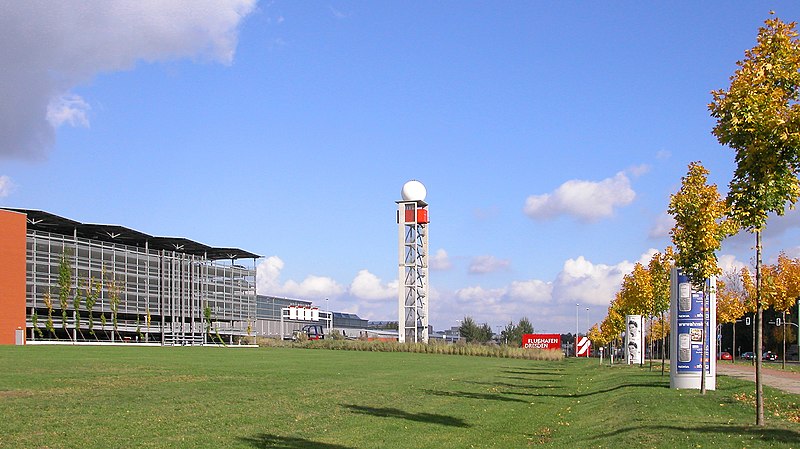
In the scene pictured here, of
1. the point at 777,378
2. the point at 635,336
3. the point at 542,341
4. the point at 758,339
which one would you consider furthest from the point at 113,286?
the point at 758,339

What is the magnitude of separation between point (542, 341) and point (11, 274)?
52.9 meters

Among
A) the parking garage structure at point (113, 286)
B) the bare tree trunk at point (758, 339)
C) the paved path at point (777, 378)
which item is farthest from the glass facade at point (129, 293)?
the bare tree trunk at point (758, 339)

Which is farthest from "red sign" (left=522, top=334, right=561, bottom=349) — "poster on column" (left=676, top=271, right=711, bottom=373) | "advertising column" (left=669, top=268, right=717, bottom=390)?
"poster on column" (left=676, top=271, right=711, bottom=373)

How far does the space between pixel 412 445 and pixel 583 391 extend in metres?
18.1

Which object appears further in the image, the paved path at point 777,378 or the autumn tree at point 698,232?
the paved path at point 777,378

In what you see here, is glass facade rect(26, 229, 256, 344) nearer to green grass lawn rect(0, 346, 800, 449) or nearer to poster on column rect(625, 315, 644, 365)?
green grass lawn rect(0, 346, 800, 449)

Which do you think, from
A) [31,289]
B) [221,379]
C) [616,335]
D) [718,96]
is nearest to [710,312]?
[718,96]

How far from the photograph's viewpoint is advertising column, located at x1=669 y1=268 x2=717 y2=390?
27.3m

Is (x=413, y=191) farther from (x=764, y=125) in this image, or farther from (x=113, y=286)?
(x=764, y=125)

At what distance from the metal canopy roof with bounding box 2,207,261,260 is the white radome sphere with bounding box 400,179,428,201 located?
22856mm

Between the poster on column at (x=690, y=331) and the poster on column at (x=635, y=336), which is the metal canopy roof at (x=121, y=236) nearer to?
the poster on column at (x=635, y=336)

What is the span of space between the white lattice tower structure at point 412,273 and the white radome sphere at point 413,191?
548 millimetres

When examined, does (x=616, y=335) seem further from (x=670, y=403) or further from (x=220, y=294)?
(x=220, y=294)

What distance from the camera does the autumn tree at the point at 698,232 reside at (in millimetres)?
24016
